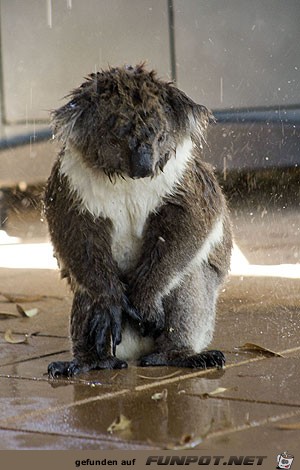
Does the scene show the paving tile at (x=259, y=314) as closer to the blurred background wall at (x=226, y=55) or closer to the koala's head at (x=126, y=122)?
the koala's head at (x=126, y=122)

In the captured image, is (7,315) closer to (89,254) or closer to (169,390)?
(89,254)

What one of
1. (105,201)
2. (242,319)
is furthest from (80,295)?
(242,319)

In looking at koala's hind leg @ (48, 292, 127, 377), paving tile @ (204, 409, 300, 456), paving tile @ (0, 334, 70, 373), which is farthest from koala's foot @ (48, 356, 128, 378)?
paving tile @ (204, 409, 300, 456)

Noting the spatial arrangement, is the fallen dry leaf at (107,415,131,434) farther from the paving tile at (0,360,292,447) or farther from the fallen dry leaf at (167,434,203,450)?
the fallen dry leaf at (167,434,203,450)

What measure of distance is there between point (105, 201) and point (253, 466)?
6.64ft

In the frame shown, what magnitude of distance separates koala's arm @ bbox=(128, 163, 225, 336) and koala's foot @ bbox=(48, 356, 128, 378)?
0.82ft

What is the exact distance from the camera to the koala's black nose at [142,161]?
5203 millimetres

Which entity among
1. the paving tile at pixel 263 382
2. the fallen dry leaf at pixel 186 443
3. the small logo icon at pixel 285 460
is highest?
the small logo icon at pixel 285 460

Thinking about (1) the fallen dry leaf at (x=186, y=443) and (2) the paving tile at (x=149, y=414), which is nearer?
(1) the fallen dry leaf at (x=186, y=443)

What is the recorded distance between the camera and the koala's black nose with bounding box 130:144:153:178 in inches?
205

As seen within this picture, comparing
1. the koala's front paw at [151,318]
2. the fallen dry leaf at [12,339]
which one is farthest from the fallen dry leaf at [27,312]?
the koala's front paw at [151,318]

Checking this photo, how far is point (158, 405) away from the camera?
4574mm

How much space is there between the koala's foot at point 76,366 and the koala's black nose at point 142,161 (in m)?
0.91

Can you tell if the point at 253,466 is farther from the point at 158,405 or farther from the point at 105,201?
the point at 105,201
